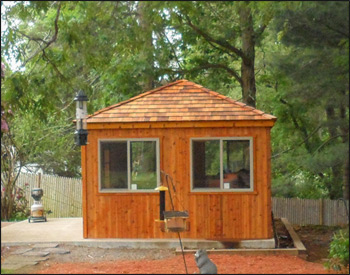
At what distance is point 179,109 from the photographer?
13867 mm

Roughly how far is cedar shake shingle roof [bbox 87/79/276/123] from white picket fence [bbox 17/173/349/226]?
21.8 feet

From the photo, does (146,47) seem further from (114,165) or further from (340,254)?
(340,254)

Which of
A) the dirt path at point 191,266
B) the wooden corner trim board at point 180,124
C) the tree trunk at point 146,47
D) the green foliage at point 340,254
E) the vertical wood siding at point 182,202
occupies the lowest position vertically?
the dirt path at point 191,266

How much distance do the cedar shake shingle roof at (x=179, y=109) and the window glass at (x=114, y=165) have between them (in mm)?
534

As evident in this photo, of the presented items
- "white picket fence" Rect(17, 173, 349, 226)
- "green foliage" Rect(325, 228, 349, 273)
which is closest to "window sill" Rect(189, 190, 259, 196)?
"green foliage" Rect(325, 228, 349, 273)

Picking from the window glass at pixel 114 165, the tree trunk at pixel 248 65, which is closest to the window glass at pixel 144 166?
the window glass at pixel 114 165

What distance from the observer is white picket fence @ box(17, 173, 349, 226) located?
19403 mm

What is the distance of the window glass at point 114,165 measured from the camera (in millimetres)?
13617

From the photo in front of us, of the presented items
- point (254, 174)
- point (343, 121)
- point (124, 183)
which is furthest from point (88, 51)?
point (343, 121)

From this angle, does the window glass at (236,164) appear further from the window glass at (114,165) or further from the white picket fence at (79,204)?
the white picket fence at (79,204)

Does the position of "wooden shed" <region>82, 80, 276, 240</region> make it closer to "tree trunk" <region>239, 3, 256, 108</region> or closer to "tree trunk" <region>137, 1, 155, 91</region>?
"tree trunk" <region>137, 1, 155, 91</region>

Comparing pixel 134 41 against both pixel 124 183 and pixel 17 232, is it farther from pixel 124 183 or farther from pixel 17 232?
pixel 17 232

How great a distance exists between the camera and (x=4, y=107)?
40.7 feet

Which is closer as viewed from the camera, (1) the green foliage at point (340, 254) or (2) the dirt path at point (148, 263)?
(2) the dirt path at point (148, 263)
